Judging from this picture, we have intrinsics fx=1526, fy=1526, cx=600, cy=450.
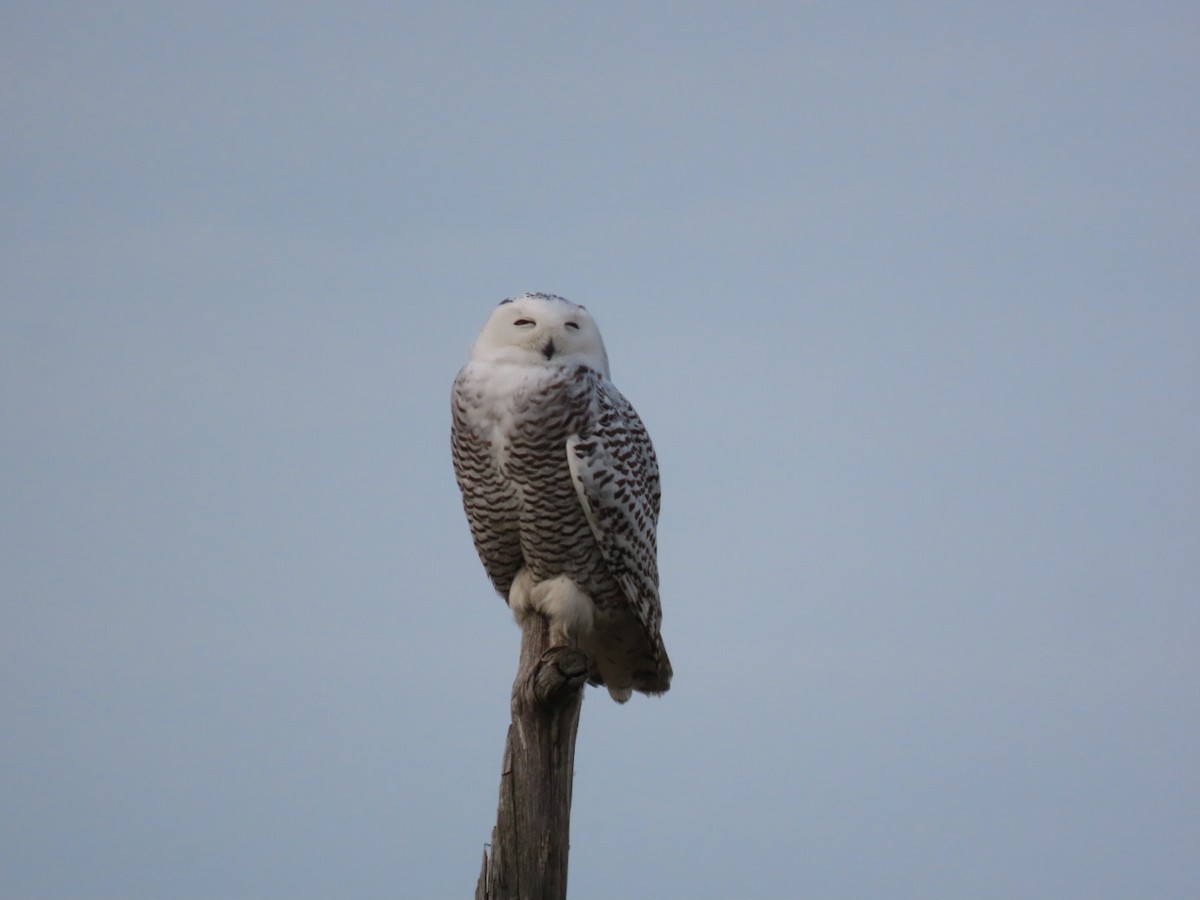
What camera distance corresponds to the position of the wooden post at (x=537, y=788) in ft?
18.4

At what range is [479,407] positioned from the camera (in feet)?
18.5

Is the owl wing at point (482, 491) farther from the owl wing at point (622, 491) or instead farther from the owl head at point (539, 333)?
the owl wing at point (622, 491)

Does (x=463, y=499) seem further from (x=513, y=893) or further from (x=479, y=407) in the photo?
(x=513, y=893)

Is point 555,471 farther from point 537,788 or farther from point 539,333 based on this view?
point 537,788

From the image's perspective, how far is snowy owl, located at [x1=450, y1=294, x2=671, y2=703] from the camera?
5598mm

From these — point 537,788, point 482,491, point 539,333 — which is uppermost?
point 539,333

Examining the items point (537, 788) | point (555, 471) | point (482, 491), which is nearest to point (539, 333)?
point (555, 471)

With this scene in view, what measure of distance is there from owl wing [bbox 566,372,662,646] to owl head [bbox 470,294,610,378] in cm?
14

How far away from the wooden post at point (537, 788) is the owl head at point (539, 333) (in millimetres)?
1099

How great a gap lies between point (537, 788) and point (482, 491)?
1119 mm

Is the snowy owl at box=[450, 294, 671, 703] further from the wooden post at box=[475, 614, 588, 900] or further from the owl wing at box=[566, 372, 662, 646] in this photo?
the wooden post at box=[475, 614, 588, 900]

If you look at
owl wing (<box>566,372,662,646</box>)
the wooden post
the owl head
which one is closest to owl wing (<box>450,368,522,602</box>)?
the owl head

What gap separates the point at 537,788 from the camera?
5.64m

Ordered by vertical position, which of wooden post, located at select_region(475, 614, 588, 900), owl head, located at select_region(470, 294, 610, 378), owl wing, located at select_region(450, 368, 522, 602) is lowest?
wooden post, located at select_region(475, 614, 588, 900)
